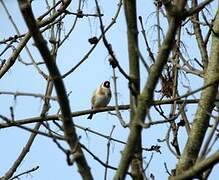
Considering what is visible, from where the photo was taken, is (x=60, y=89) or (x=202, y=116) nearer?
(x=60, y=89)

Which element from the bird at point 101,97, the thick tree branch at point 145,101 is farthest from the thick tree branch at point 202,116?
the bird at point 101,97

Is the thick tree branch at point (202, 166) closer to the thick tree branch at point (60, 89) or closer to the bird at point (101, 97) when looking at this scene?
the thick tree branch at point (60, 89)

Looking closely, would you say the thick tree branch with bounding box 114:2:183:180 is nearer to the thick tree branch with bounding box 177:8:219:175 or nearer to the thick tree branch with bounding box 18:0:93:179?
the thick tree branch with bounding box 18:0:93:179

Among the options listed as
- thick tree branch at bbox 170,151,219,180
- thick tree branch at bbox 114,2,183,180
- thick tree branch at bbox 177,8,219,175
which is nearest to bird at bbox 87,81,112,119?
thick tree branch at bbox 177,8,219,175

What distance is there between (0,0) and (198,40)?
135 cm

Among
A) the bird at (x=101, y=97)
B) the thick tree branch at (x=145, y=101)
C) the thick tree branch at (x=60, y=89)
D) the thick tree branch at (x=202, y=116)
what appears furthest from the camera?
the bird at (x=101, y=97)

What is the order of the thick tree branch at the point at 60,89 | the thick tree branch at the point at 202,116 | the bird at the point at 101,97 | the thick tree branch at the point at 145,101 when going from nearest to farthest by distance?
the thick tree branch at the point at 60,89, the thick tree branch at the point at 145,101, the thick tree branch at the point at 202,116, the bird at the point at 101,97

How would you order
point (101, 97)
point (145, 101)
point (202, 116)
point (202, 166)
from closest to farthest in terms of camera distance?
point (202, 166) < point (145, 101) < point (202, 116) < point (101, 97)

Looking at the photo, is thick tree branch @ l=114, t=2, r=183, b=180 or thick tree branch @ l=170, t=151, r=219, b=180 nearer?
thick tree branch @ l=170, t=151, r=219, b=180

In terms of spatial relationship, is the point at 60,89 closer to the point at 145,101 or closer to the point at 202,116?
the point at 145,101

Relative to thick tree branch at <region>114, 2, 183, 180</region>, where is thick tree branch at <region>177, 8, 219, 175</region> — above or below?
above

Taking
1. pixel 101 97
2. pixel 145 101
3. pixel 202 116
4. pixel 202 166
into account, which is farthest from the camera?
pixel 101 97

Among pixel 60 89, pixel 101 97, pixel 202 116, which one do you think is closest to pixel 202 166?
pixel 60 89

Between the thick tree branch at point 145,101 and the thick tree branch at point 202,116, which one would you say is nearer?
the thick tree branch at point 145,101
